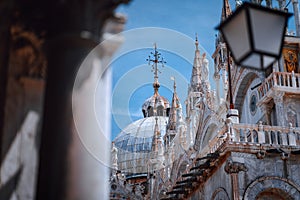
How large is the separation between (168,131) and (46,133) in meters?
42.8

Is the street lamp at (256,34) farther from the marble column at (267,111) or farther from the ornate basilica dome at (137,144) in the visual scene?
the ornate basilica dome at (137,144)

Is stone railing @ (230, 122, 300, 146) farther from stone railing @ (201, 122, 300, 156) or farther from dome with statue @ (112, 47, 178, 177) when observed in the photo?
dome with statue @ (112, 47, 178, 177)

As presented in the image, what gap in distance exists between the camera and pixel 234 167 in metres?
20.1

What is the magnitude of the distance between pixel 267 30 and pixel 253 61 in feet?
0.95

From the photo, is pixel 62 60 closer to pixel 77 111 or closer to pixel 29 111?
pixel 77 111

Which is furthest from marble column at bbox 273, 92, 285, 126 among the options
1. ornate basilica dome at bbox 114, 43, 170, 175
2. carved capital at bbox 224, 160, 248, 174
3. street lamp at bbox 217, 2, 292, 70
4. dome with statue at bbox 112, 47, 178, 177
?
ornate basilica dome at bbox 114, 43, 170, 175

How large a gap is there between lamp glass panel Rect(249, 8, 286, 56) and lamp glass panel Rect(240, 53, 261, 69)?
2.6 inches

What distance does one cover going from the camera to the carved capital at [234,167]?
20.1 m

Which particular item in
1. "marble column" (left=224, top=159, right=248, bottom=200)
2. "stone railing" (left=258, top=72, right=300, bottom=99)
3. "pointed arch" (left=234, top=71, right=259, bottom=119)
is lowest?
"marble column" (left=224, top=159, right=248, bottom=200)

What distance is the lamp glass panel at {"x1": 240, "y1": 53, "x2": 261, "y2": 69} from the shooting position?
4.65 meters

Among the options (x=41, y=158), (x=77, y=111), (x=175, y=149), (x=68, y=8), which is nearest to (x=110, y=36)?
(x=68, y=8)

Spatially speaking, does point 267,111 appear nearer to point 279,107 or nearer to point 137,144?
point 279,107

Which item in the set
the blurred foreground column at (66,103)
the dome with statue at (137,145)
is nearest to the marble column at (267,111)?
Result: the blurred foreground column at (66,103)

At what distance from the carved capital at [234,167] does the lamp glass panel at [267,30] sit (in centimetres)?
1570
